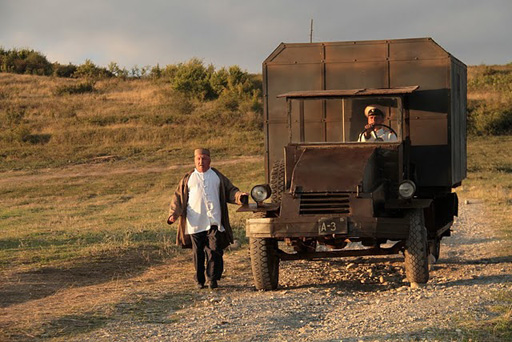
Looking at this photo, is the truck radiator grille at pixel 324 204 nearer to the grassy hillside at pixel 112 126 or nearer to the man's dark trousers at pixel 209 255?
the man's dark trousers at pixel 209 255

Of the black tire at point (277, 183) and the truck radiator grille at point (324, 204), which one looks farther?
the black tire at point (277, 183)

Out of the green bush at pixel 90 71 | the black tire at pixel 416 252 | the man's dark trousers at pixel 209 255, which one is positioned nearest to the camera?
the black tire at pixel 416 252

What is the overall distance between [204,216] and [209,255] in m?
0.45

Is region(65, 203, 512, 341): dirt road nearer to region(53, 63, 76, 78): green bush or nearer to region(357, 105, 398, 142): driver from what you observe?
region(357, 105, 398, 142): driver

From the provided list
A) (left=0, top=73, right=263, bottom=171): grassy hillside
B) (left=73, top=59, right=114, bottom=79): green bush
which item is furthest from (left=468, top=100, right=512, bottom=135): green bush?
(left=73, top=59, right=114, bottom=79): green bush

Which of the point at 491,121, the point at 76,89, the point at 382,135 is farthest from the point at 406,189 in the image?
the point at 76,89

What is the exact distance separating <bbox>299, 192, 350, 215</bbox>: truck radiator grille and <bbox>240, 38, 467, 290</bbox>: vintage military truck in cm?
1

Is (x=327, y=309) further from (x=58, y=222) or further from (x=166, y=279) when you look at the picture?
(x=58, y=222)

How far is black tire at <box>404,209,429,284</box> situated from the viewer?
32.3 ft

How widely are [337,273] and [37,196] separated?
1775cm

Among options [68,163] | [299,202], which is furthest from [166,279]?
[68,163]

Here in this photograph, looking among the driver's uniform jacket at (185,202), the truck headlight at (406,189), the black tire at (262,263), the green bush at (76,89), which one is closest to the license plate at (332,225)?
the black tire at (262,263)

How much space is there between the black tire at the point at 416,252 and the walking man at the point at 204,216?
1.90 m

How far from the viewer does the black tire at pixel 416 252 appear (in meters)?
9.85
